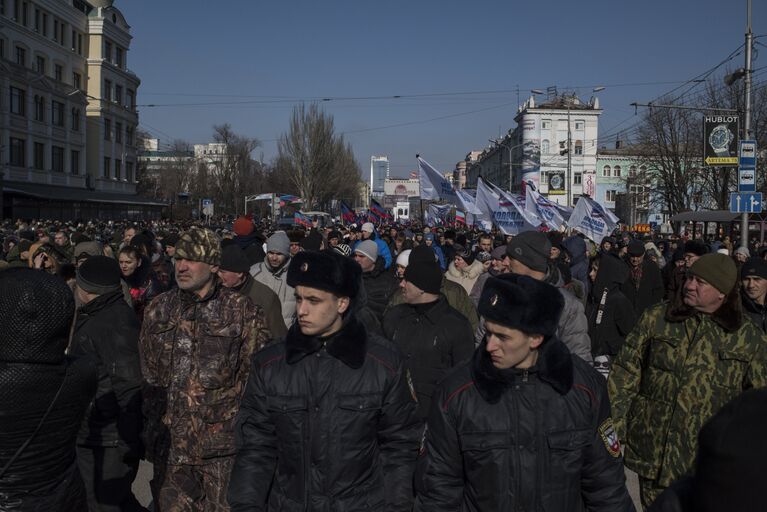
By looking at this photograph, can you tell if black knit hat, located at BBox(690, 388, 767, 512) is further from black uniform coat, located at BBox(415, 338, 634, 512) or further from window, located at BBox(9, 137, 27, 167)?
window, located at BBox(9, 137, 27, 167)

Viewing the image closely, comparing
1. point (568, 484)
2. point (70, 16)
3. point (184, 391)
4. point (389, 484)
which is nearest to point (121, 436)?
point (184, 391)

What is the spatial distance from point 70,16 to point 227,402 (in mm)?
56368

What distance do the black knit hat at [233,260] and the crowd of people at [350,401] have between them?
1130 mm

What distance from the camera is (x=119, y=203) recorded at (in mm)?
51031

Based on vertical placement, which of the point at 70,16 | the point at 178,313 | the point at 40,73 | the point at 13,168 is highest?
the point at 70,16

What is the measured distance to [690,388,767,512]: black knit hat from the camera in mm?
1072

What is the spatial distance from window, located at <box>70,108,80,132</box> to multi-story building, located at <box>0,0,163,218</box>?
0.26 ft

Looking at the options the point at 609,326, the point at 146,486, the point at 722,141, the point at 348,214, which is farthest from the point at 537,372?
the point at 348,214

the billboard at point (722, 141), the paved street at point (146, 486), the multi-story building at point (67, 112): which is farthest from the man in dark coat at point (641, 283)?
the multi-story building at point (67, 112)

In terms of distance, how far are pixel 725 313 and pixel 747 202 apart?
1609 cm

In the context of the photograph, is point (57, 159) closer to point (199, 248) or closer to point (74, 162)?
point (74, 162)

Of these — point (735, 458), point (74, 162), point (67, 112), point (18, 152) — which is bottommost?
point (735, 458)

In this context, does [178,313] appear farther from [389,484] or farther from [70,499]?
[389,484]

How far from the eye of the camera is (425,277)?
521 centimetres
